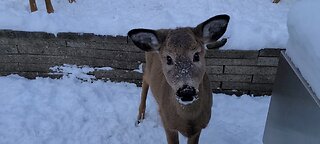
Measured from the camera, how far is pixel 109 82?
510 centimetres

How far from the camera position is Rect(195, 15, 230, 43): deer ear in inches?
118

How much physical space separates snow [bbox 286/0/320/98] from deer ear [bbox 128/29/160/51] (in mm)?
1047

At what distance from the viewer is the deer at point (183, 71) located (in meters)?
2.76

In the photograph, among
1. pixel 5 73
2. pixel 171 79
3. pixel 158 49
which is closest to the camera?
pixel 171 79

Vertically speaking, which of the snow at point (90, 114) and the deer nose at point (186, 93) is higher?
the deer nose at point (186, 93)

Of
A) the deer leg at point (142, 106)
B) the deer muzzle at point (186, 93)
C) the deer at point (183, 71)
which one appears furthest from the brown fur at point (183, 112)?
the deer leg at point (142, 106)

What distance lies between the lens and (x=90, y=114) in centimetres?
462

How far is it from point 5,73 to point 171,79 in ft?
10.5

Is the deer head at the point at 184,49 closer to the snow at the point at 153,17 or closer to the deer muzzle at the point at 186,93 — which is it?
the deer muzzle at the point at 186,93

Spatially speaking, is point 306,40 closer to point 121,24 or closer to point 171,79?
point 171,79

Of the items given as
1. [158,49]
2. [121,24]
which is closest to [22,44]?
[121,24]

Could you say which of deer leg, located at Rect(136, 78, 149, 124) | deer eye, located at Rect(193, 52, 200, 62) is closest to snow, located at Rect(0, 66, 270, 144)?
deer leg, located at Rect(136, 78, 149, 124)

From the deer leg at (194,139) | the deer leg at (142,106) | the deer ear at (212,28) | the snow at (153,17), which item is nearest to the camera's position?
the deer ear at (212,28)

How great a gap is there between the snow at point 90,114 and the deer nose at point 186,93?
5.43 ft
